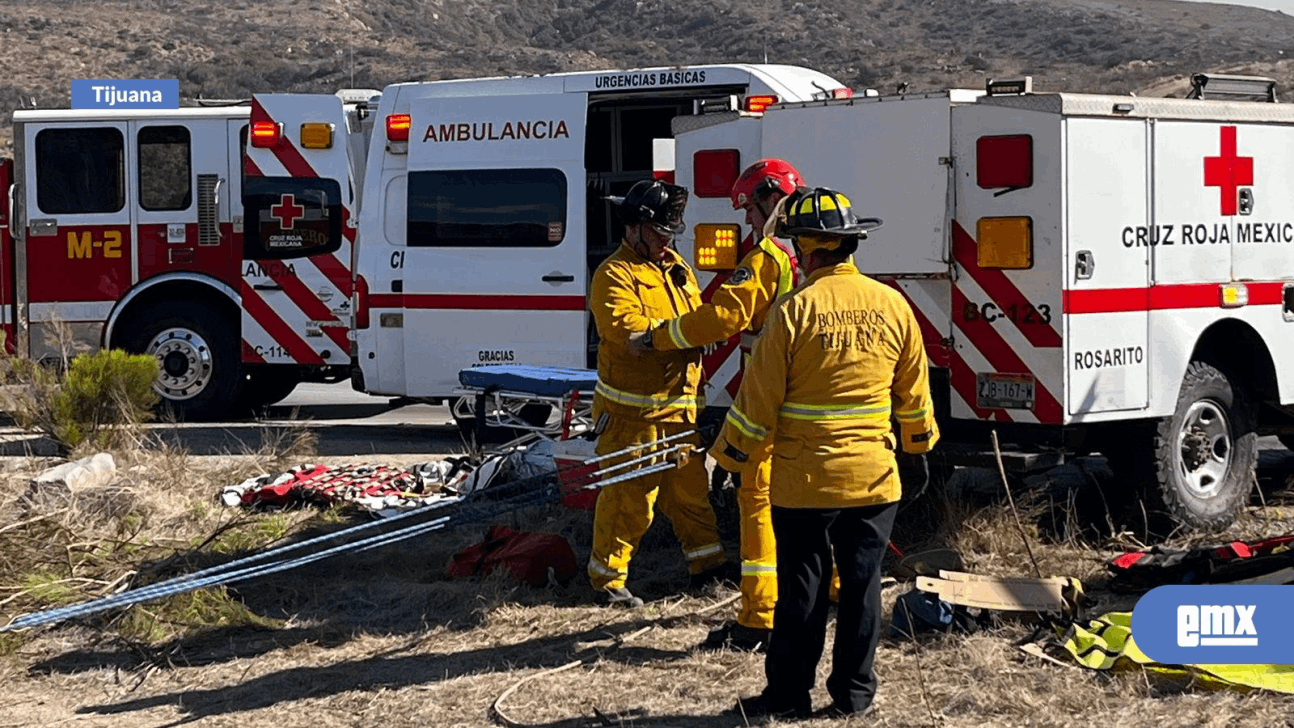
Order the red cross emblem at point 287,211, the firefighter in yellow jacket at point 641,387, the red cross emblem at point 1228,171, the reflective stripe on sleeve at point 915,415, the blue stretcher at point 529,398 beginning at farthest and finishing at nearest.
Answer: the red cross emblem at point 287,211
the blue stretcher at point 529,398
the red cross emblem at point 1228,171
the firefighter in yellow jacket at point 641,387
the reflective stripe on sleeve at point 915,415

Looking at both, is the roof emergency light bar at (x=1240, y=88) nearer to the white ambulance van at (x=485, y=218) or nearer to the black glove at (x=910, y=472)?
the black glove at (x=910, y=472)

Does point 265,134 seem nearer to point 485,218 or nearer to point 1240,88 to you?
point 485,218

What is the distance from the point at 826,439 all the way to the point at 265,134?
27.9 feet

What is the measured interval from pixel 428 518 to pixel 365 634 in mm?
1581

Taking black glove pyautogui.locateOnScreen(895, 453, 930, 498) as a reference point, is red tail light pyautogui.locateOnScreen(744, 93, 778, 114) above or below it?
above

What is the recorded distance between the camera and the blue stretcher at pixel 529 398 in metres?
9.20

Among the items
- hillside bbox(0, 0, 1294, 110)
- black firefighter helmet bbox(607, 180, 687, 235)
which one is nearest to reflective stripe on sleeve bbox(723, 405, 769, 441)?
black firefighter helmet bbox(607, 180, 687, 235)

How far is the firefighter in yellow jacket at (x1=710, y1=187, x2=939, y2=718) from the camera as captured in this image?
5.53 m

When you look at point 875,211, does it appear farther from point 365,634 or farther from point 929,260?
point 365,634

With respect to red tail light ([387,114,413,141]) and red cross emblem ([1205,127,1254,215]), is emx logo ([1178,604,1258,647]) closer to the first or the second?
red cross emblem ([1205,127,1254,215])

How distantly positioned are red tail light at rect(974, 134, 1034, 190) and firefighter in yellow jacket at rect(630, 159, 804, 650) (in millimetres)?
942

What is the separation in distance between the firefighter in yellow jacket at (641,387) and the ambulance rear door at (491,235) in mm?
4355

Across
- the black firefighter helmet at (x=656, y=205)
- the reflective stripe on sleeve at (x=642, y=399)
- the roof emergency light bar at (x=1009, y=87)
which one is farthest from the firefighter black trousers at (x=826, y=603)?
the roof emergency light bar at (x=1009, y=87)

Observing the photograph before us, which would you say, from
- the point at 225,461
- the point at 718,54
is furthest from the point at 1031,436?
the point at 718,54
